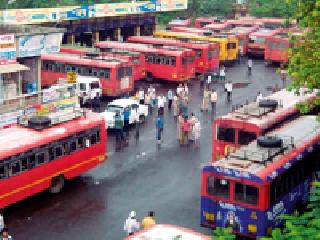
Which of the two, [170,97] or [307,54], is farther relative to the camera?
[170,97]

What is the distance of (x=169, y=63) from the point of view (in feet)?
141

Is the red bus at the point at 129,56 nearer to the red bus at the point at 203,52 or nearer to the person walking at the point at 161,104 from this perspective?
the red bus at the point at 203,52

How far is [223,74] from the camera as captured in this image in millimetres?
44531

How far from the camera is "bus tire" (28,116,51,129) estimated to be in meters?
22.3

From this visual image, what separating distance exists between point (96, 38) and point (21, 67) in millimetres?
25316

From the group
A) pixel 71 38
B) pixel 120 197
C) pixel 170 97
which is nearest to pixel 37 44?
pixel 170 97

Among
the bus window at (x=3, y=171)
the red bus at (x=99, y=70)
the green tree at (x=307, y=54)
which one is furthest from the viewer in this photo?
the red bus at (x=99, y=70)

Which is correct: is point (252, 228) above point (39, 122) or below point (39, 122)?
below

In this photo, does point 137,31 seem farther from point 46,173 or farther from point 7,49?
point 46,173

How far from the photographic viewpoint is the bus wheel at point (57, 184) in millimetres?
22859

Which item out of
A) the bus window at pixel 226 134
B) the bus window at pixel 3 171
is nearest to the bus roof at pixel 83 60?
the bus window at pixel 226 134

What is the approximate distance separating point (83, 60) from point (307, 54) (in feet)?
77.2

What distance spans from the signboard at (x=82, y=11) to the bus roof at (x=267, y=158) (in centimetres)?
2364

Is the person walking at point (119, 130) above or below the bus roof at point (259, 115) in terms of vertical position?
below
